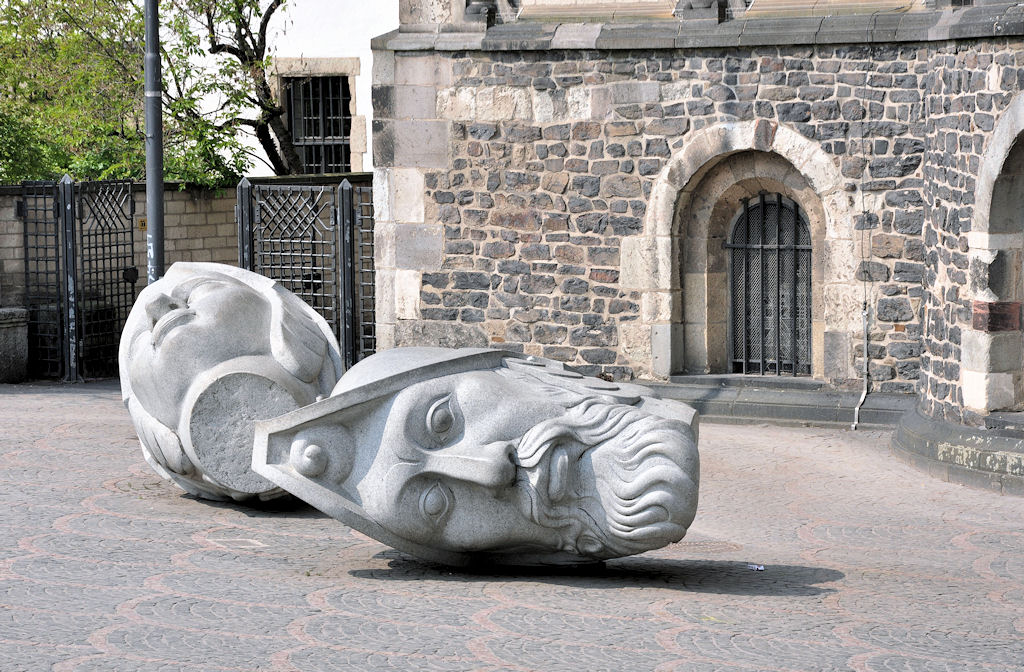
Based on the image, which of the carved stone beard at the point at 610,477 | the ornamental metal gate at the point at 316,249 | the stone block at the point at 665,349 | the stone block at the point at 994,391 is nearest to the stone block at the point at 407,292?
the ornamental metal gate at the point at 316,249

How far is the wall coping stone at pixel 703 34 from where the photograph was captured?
1293 centimetres

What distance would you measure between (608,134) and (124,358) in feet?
19.1

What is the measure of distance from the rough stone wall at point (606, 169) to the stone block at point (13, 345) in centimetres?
411

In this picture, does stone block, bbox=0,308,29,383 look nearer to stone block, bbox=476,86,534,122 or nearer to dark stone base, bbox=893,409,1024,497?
stone block, bbox=476,86,534,122

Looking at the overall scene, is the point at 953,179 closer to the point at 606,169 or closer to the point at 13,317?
the point at 606,169

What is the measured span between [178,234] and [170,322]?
9.60m

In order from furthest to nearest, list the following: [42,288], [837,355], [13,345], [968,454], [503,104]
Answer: [42,288]
[13,345]
[503,104]
[837,355]
[968,454]

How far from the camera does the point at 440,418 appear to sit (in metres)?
6.89

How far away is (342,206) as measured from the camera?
16.0 meters

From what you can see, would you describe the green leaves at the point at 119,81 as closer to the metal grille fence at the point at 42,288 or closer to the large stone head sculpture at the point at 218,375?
the metal grille fence at the point at 42,288

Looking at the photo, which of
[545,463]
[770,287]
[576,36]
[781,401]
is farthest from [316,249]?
[545,463]

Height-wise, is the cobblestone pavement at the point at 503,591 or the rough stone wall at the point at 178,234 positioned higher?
the rough stone wall at the point at 178,234

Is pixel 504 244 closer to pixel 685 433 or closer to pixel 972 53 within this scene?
pixel 972 53

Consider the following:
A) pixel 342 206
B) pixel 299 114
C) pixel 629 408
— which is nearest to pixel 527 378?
pixel 629 408
